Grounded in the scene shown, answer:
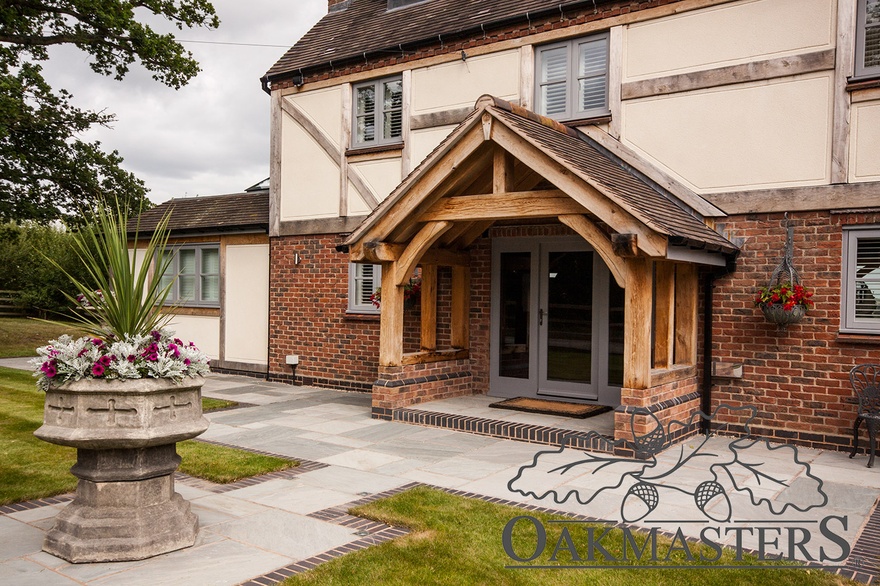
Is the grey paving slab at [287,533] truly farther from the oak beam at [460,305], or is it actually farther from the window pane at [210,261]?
the window pane at [210,261]

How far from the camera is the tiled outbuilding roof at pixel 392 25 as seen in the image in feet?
34.1

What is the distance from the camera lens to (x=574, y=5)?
962 centimetres

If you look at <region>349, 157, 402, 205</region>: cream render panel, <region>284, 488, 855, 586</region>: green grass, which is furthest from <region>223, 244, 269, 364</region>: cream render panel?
<region>284, 488, 855, 586</region>: green grass

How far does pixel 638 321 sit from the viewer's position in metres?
7.50

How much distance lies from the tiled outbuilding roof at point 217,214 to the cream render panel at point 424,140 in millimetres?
3671

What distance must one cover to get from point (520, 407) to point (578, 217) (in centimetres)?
294

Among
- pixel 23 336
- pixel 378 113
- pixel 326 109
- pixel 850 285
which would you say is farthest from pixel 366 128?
pixel 23 336

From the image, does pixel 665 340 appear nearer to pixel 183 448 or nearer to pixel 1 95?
pixel 183 448

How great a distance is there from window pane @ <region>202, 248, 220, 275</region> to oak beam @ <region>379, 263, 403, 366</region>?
6.40m

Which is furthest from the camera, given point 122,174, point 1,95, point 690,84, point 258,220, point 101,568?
point 122,174

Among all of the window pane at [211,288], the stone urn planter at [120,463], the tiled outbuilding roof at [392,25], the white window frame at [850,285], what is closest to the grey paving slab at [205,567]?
the stone urn planter at [120,463]

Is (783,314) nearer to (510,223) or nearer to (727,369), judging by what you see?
(727,369)

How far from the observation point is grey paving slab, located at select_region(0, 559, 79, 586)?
420 centimetres

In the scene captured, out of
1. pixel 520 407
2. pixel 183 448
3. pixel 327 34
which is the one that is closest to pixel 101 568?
pixel 183 448
